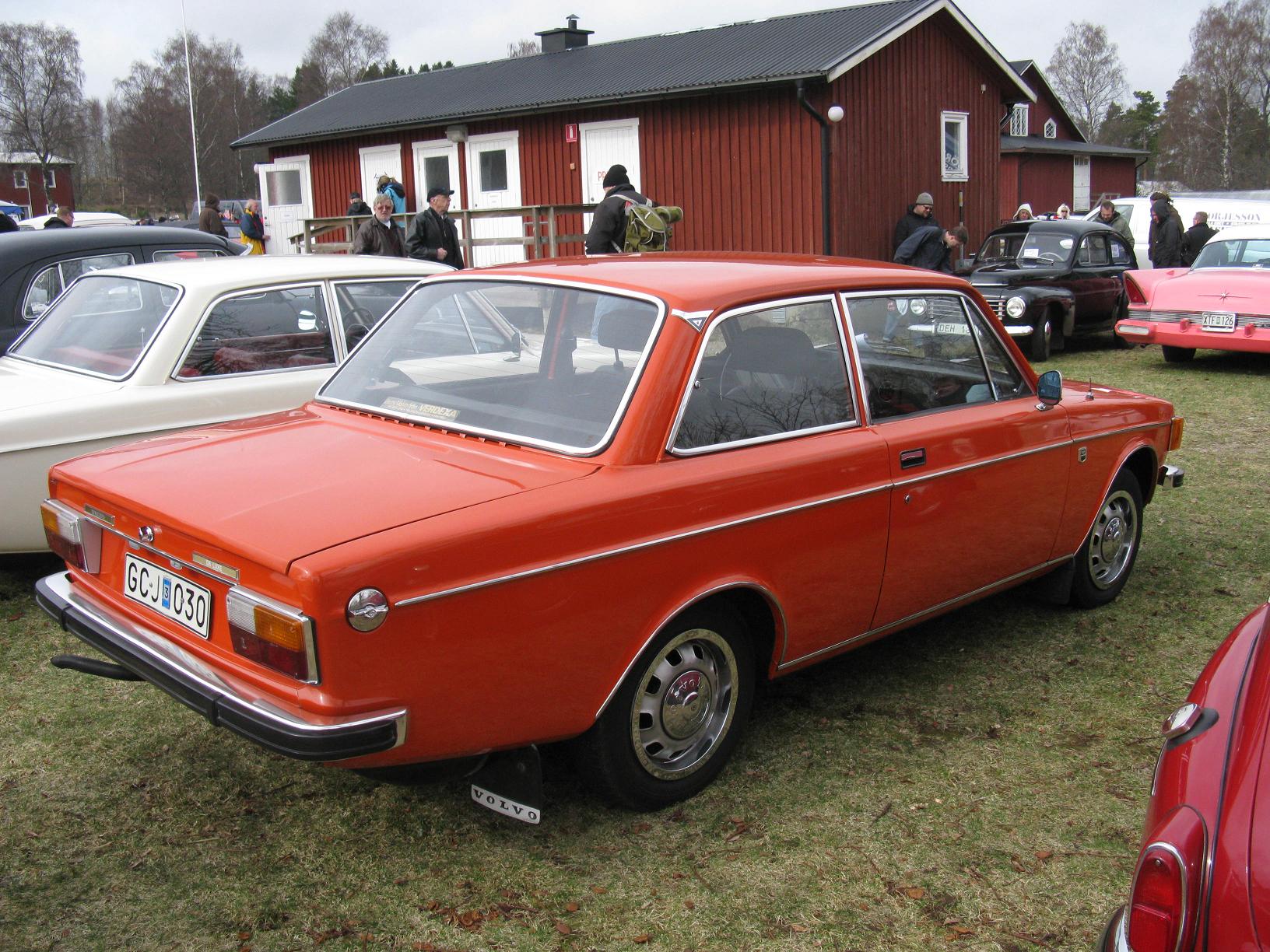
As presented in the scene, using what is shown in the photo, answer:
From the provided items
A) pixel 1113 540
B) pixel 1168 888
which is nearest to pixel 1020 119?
pixel 1113 540

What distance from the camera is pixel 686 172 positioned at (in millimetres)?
17859

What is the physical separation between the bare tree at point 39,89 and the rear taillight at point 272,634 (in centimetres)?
8007

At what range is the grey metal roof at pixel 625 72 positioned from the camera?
16938mm

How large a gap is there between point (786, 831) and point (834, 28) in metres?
17.0

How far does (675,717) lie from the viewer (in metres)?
3.47

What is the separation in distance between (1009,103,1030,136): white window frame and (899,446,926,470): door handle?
36746mm

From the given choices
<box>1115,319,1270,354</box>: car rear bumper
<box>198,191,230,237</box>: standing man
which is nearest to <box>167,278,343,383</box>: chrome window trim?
<box>1115,319,1270,354</box>: car rear bumper

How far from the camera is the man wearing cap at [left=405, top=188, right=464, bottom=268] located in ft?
36.0

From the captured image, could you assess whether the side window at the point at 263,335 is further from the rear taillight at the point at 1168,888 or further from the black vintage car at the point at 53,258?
the rear taillight at the point at 1168,888

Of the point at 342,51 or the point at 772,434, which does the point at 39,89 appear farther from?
the point at 772,434

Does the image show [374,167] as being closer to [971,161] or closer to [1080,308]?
[971,161]

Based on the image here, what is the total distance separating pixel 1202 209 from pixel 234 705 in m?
24.7

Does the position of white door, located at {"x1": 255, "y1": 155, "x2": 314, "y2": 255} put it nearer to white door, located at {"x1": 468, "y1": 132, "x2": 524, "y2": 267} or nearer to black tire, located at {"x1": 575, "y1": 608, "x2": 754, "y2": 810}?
white door, located at {"x1": 468, "y1": 132, "x2": 524, "y2": 267}

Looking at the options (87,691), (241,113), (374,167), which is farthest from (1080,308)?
(241,113)
